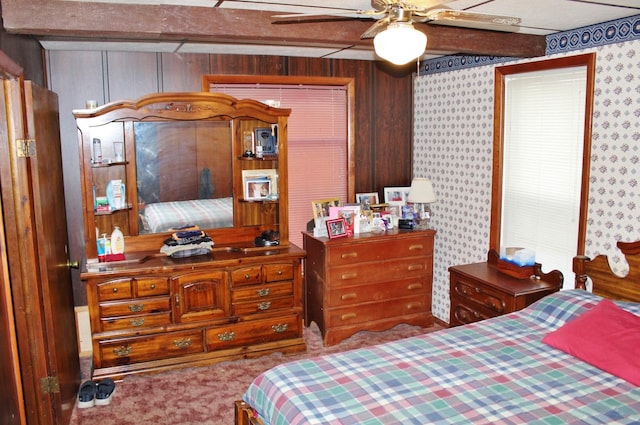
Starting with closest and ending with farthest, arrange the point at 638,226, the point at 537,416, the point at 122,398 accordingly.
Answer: the point at 537,416, the point at 638,226, the point at 122,398

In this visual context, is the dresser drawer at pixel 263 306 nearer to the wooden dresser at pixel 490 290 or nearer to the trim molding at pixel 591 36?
the wooden dresser at pixel 490 290

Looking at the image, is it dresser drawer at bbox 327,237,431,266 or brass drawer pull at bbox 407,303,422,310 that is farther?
brass drawer pull at bbox 407,303,422,310

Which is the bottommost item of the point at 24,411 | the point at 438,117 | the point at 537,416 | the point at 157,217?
the point at 24,411

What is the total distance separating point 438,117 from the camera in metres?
4.81

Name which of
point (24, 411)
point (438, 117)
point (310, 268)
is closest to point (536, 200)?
point (438, 117)

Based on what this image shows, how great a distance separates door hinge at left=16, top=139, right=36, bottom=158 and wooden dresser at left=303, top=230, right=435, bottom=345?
7.27 ft

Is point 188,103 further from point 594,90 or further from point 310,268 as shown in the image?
point 594,90

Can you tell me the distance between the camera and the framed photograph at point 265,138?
14.4 feet

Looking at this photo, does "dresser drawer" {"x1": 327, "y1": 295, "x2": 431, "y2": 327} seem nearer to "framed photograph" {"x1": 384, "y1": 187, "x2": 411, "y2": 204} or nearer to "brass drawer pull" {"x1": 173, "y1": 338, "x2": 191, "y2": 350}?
"framed photograph" {"x1": 384, "y1": 187, "x2": 411, "y2": 204}

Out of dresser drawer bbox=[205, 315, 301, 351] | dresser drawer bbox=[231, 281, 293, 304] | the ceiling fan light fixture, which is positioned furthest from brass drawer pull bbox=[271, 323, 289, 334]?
the ceiling fan light fixture

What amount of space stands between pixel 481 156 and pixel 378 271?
50.0 inches

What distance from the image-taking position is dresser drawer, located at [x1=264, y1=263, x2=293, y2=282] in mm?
4176

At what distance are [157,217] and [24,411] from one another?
5.80 feet

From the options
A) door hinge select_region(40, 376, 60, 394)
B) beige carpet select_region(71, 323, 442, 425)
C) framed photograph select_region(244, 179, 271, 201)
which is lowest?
beige carpet select_region(71, 323, 442, 425)
